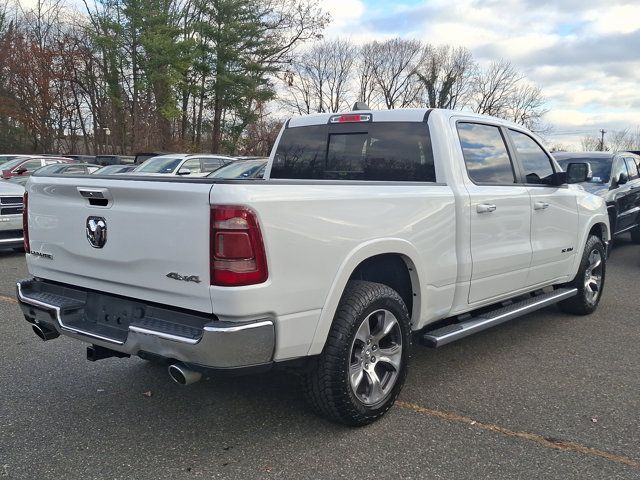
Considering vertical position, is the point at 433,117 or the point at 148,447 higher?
the point at 433,117

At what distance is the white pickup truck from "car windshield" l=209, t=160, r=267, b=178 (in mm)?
7574

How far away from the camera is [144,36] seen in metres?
32.1

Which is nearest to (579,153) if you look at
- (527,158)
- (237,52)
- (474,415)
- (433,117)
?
(527,158)

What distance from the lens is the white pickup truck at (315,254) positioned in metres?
2.73

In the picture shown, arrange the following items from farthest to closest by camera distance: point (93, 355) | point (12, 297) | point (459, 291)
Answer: point (12, 297) < point (459, 291) < point (93, 355)

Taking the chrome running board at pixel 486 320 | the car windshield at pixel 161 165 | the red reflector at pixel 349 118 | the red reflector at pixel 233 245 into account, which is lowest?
the chrome running board at pixel 486 320

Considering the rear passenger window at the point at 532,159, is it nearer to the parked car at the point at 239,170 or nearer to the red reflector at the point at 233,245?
the red reflector at the point at 233,245

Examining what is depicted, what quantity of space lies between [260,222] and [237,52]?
110ft

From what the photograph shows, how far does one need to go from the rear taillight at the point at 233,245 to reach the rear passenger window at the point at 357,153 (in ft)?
6.04

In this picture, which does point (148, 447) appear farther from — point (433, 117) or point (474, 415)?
point (433, 117)

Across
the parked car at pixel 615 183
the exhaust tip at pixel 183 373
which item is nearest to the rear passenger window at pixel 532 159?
the exhaust tip at pixel 183 373

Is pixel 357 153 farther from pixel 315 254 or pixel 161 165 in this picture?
pixel 161 165

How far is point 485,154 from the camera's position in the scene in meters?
4.47

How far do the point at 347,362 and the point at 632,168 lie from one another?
9.90m
